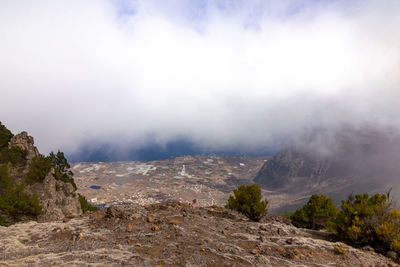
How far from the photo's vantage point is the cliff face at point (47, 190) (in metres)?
40.2

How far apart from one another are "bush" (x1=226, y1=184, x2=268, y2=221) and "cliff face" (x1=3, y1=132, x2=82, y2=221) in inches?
1227

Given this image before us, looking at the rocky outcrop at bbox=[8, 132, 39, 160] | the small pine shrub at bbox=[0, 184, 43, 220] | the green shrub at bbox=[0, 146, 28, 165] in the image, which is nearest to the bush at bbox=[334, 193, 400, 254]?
the small pine shrub at bbox=[0, 184, 43, 220]

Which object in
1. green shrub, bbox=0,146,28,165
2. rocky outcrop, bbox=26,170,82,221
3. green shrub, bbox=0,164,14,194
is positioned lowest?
rocky outcrop, bbox=26,170,82,221

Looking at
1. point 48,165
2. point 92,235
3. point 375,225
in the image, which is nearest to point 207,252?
point 92,235

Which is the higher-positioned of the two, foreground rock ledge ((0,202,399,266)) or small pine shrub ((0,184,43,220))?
foreground rock ledge ((0,202,399,266))

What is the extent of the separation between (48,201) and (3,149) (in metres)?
16.1

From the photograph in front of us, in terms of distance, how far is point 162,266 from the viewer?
1202 cm

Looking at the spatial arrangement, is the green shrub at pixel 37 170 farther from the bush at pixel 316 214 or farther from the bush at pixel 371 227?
the bush at pixel 371 227

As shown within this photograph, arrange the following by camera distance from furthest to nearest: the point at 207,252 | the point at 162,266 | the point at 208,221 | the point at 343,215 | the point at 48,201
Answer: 1. the point at 48,201
2. the point at 343,215
3. the point at 208,221
4. the point at 207,252
5. the point at 162,266

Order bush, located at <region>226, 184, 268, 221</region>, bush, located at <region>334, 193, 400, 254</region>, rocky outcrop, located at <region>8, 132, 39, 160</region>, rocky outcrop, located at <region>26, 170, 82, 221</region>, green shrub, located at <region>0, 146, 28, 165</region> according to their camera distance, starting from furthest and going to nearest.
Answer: rocky outcrop, located at <region>8, 132, 39, 160</region>, green shrub, located at <region>0, 146, 28, 165</region>, rocky outcrop, located at <region>26, 170, 82, 221</region>, bush, located at <region>226, 184, 268, 221</region>, bush, located at <region>334, 193, 400, 254</region>

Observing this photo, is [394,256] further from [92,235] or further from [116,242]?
[92,235]

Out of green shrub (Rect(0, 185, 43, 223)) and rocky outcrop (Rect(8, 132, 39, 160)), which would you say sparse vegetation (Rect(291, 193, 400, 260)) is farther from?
rocky outcrop (Rect(8, 132, 39, 160))

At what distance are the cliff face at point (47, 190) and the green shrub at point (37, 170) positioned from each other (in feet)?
1.97

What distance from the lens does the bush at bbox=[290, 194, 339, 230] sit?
27.3 meters
